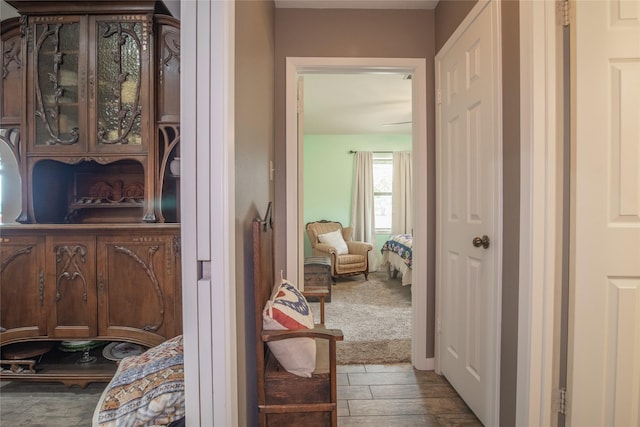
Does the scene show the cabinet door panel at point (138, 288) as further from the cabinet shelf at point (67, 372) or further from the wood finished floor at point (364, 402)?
the wood finished floor at point (364, 402)

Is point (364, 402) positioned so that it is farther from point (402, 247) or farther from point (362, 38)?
point (402, 247)

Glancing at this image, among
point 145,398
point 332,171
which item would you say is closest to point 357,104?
point 332,171

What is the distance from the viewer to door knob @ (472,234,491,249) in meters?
1.52

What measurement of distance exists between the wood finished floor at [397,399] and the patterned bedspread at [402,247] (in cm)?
229

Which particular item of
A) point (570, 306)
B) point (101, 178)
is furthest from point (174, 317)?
point (570, 306)

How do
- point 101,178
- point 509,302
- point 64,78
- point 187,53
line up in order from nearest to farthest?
point 187,53
point 509,302
point 64,78
point 101,178

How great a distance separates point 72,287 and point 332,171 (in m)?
4.64

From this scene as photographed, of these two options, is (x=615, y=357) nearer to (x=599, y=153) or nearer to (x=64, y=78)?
(x=599, y=153)

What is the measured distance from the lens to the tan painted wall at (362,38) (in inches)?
85.5

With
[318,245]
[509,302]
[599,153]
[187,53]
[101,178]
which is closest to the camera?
[187,53]

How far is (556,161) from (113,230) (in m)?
2.39

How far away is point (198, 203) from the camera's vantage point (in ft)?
3.03

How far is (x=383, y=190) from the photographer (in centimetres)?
614

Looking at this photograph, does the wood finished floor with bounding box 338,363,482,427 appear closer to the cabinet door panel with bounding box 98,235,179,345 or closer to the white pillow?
the cabinet door panel with bounding box 98,235,179,345
